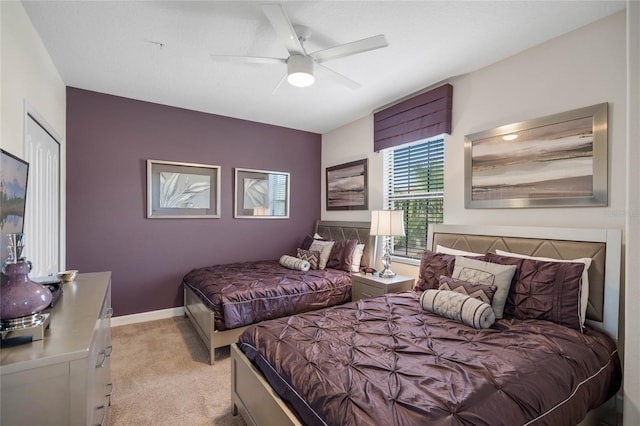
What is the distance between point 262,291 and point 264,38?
7.29 feet

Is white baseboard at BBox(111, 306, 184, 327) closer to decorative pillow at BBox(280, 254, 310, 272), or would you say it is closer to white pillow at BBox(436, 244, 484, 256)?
decorative pillow at BBox(280, 254, 310, 272)

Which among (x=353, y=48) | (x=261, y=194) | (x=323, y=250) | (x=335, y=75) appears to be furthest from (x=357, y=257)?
(x=353, y=48)

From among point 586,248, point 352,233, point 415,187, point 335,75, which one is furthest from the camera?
point 352,233

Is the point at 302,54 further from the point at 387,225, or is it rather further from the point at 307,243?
the point at 307,243

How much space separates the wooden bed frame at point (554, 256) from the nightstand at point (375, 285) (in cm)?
97

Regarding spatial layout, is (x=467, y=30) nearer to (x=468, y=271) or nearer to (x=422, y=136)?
(x=422, y=136)

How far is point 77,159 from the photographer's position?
10.8 ft

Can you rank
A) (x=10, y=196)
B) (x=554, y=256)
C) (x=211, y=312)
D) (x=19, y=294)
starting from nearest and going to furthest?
(x=19, y=294), (x=10, y=196), (x=554, y=256), (x=211, y=312)

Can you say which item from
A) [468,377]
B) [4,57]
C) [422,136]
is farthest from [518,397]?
[4,57]

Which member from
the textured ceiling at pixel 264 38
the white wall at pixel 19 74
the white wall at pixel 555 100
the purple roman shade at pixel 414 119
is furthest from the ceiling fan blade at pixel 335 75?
the white wall at pixel 19 74

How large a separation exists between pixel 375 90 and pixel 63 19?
108 inches

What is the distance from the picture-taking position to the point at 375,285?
312 centimetres

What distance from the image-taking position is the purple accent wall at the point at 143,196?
332 cm

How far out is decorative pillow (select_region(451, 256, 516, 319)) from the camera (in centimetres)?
201
